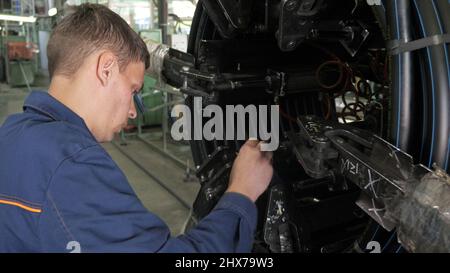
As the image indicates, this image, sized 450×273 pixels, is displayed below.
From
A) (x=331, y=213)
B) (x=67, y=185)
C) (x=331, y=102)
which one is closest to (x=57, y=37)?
(x=67, y=185)

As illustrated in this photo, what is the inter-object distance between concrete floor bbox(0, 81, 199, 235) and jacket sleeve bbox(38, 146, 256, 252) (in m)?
2.36

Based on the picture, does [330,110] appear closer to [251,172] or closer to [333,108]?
[333,108]

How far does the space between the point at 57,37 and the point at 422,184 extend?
0.98 meters

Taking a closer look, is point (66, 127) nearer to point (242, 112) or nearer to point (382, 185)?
point (382, 185)

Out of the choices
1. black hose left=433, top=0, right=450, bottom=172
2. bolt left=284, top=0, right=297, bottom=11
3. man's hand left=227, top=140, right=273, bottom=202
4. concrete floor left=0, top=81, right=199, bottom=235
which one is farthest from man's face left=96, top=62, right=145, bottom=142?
concrete floor left=0, top=81, right=199, bottom=235

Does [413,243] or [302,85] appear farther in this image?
[302,85]

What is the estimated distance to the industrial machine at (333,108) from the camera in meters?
0.99

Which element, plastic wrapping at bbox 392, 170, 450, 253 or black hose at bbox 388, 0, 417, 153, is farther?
black hose at bbox 388, 0, 417, 153

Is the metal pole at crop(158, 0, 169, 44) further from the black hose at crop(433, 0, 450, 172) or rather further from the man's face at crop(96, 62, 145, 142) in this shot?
the black hose at crop(433, 0, 450, 172)

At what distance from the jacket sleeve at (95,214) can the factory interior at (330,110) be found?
0.16 feet

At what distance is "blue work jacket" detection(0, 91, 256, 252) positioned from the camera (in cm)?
84

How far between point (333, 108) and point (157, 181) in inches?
99.4

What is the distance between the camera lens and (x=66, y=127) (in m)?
0.92

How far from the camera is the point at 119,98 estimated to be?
1051mm
